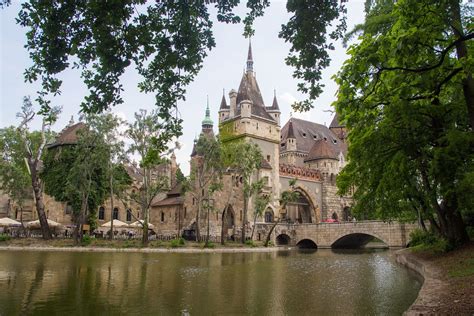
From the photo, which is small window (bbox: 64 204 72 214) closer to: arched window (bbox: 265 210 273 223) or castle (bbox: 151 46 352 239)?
castle (bbox: 151 46 352 239)

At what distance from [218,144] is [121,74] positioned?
35188 millimetres

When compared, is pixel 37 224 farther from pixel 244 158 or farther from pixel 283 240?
pixel 283 240

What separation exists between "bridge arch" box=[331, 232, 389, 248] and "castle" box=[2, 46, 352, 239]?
8.82m

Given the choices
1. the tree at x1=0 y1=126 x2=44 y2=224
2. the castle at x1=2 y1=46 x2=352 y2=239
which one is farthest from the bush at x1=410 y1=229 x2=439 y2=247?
the tree at x1=0 y1=126 x2=44 y2=224

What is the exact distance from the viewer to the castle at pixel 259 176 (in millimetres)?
54844

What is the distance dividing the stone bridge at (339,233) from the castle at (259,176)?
11.0ft

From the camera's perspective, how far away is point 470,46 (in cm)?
1259

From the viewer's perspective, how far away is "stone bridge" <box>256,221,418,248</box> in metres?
47.0

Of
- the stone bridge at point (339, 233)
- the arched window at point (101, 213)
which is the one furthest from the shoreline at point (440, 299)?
the arched window at point (101, 213)

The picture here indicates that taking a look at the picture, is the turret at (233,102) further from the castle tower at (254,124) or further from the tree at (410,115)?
the tree at (410,115)

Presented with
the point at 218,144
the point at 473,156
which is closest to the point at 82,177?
the point at 218,144

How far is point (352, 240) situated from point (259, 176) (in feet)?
48.8

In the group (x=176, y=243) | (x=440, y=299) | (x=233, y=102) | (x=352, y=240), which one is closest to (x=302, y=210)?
(x=352, y=240)

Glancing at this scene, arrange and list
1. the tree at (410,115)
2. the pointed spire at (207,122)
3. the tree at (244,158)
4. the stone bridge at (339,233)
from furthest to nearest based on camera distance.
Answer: the pointed spire at (207,122) → the stone bridge at (339,233) → the tree at (244,158) → the tree at (410,115)
